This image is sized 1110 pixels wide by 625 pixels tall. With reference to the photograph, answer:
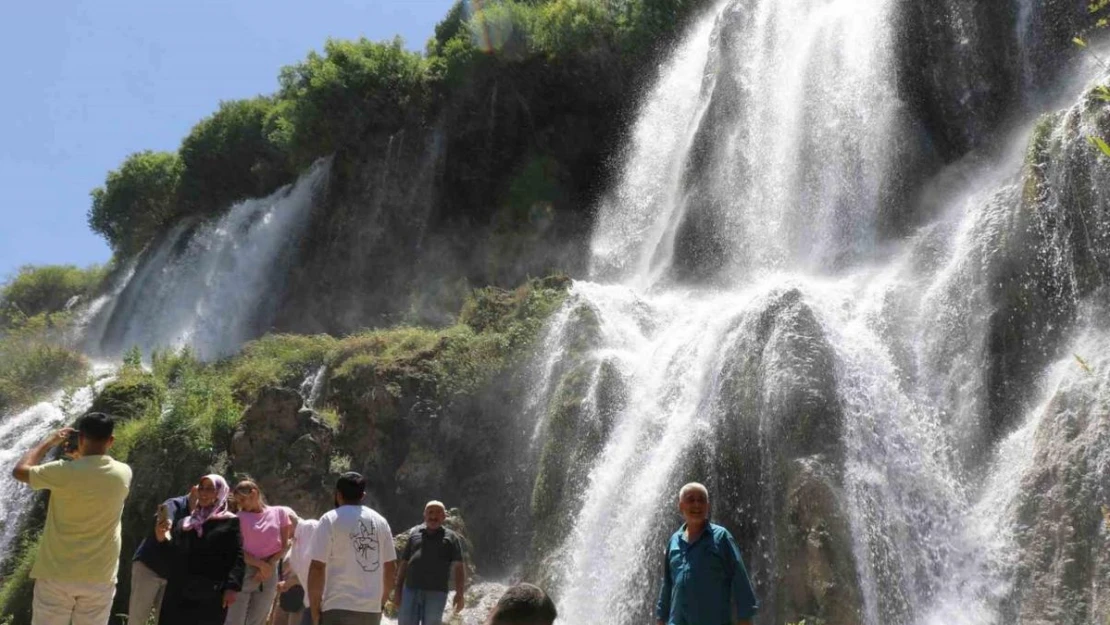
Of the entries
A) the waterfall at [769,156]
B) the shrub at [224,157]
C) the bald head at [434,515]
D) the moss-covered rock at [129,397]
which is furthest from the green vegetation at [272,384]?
Result: the shrub at [224,157]

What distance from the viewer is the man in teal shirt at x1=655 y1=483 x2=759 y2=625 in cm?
594

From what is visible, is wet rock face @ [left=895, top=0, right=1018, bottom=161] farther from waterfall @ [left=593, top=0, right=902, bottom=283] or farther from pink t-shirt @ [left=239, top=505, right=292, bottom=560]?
pink t-shirt @ [left=239, top=505, right=292, bottom=560]

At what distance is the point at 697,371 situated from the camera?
1488 centimetres

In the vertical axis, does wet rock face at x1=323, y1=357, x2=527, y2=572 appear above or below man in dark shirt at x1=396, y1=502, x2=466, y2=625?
above

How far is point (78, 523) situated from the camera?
6.14m

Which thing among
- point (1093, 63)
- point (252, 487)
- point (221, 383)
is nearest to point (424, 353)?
point (221, 383)

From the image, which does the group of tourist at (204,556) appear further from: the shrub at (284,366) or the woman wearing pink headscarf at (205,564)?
the shrub at (284,366)

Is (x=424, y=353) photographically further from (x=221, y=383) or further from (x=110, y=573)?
(x=110, y=573)

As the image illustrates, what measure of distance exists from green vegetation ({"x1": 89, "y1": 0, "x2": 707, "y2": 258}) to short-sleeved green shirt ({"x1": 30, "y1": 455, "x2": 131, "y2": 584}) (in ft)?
68.4

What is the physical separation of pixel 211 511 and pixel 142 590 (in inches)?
43.3

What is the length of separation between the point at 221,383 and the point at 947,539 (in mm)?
14187

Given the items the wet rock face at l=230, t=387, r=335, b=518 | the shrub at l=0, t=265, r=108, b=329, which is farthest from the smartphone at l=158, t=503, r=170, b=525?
the shrub at l=0, t=265, r=108, b=329

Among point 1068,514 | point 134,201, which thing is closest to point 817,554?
point 1068,514

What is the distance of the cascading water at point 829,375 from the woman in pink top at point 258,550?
586 centimetres
